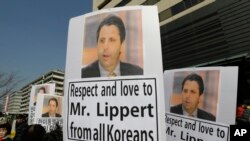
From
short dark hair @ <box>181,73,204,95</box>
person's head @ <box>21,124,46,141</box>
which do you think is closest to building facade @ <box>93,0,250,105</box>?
short dark hair @ <box>181,73,204,95</box>

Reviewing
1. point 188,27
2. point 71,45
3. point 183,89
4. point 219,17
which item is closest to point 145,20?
point 71,45

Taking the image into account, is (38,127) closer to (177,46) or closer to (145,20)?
(145,20)

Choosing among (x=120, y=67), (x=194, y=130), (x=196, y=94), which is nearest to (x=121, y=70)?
(x=120, y=67)

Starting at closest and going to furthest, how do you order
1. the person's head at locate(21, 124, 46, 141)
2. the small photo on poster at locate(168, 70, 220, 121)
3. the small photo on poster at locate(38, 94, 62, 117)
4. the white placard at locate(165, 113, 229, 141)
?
1. the person's head at locate(21, 124, 46, 141)
2. the white placard at locate(165, 113, 229, 141)
3. the small photo on poster at locate(168, 70, 220, 121)
4. the small photo on poster at locate(38, 94, 62, 117)

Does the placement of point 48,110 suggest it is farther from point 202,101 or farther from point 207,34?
point 207,34

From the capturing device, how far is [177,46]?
2941cm

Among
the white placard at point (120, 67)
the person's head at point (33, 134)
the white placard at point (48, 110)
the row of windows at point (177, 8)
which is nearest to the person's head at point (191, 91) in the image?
the person's head at point (33, 134)

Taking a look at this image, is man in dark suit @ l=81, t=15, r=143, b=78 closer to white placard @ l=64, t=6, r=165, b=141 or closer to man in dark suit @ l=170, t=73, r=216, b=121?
white placard @ l=64, t=6, r=165, b=141

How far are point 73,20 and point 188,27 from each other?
25379 millimetres

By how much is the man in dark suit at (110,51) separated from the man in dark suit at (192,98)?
244cm

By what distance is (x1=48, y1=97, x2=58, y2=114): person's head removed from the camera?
32.4ft

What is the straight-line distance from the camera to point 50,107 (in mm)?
9875

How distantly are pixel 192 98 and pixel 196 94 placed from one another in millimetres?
79

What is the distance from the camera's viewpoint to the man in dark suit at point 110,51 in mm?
2834
